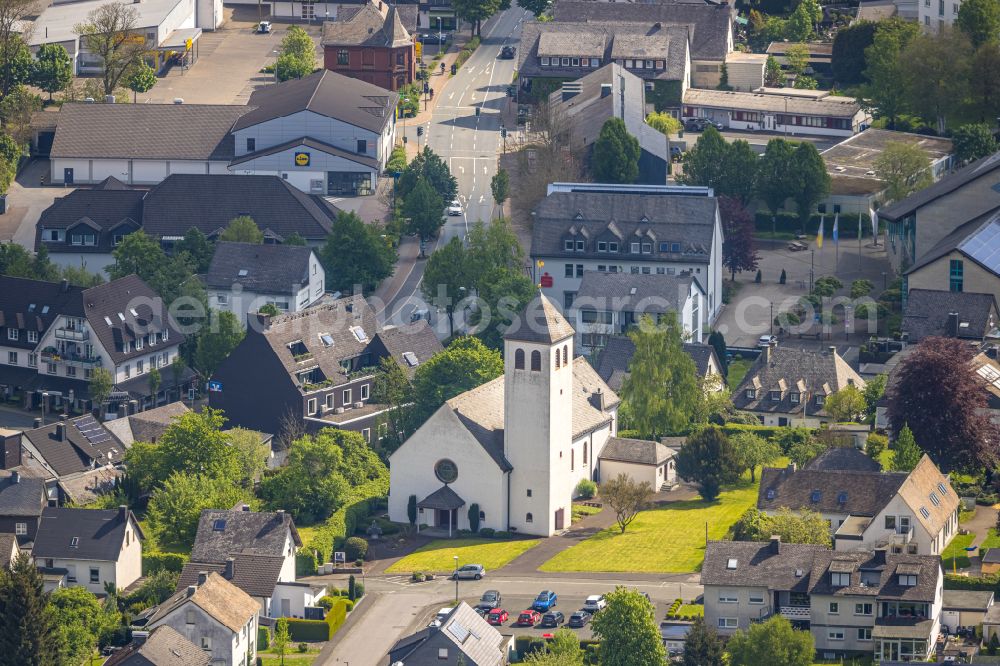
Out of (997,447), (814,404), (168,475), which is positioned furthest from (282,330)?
(997,447)

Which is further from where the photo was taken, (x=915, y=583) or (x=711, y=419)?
(x=711, y=419)

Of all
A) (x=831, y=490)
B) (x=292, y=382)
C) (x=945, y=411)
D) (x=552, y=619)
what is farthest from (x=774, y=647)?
(x=292, y=382)

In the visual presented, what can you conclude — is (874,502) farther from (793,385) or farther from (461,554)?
(793,385)

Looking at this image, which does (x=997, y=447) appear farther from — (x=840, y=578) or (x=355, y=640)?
(x=355, y=640)

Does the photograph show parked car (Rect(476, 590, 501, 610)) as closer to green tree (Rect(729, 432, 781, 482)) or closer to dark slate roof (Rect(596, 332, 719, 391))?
green tree (Rect(729, 432, 781, 482))

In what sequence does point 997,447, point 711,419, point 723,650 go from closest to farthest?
point 723,650
point 997,447
point 711,419

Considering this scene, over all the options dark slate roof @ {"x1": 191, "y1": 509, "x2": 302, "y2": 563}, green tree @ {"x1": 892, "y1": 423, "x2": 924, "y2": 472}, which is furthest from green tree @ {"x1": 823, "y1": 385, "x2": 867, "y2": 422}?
dark slate roof @ {"x1": 191, "y1": 509, "x2": 302, "y2": 563}
